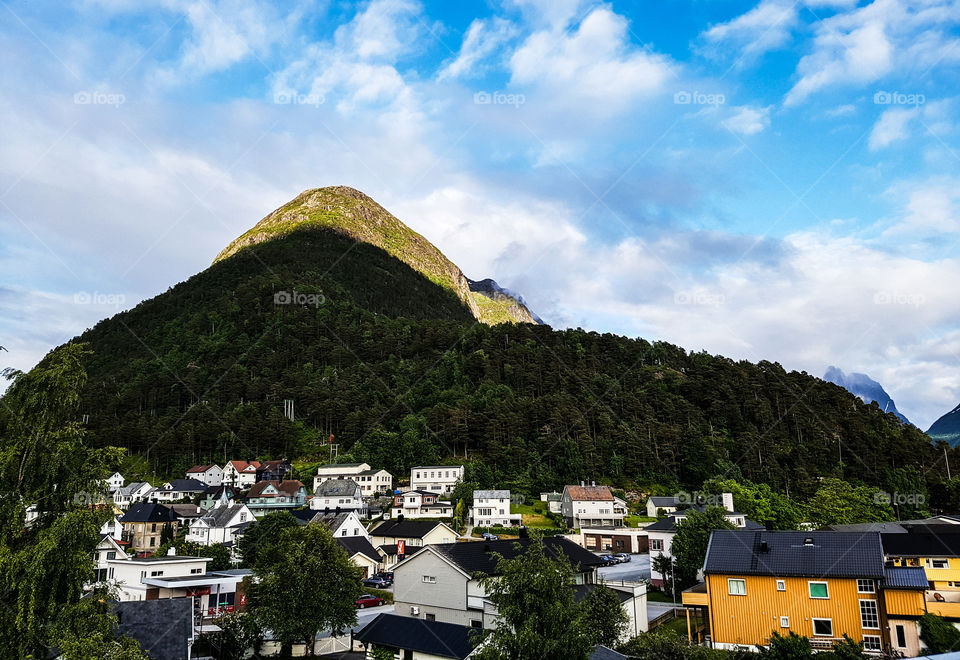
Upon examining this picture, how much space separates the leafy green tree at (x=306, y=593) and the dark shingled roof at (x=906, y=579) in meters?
24.1

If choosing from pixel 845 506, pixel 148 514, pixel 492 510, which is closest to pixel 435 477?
pixel 492 510

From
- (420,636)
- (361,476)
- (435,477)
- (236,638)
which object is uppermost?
(361,476)

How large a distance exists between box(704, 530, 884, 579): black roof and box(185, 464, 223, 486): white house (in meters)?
92.2

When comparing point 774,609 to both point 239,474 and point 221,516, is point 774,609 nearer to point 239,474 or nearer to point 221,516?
point 221,516

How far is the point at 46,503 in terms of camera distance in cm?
1611

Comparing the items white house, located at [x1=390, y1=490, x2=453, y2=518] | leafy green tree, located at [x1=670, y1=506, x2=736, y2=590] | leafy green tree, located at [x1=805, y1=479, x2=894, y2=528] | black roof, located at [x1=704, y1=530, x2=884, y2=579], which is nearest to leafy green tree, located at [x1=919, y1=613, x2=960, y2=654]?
black roof, located at [x1=704, y1=530, x2=884, y2=579]

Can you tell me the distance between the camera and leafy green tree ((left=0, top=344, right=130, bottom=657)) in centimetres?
1427

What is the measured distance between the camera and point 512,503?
268ft

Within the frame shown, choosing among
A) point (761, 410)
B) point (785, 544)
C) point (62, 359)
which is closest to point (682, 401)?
point (761, 410)

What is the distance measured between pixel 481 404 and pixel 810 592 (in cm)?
8611

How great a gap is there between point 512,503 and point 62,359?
70787 mm

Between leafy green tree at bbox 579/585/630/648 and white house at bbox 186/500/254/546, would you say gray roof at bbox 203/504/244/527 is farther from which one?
leafy green tree at bbox 579/585/630/648

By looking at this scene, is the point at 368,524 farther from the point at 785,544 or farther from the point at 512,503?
the point at 785,544

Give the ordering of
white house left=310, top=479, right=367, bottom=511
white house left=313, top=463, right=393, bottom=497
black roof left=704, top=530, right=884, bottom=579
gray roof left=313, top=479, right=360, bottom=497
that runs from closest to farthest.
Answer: black roof left=704, top=530, right=884, bottom=579, white house left=310, top=479, right=367, bottom=511, gray roof left=313, top=479, right=360, bottom=497, white house left=313, top=463, right=393, bottom=497
